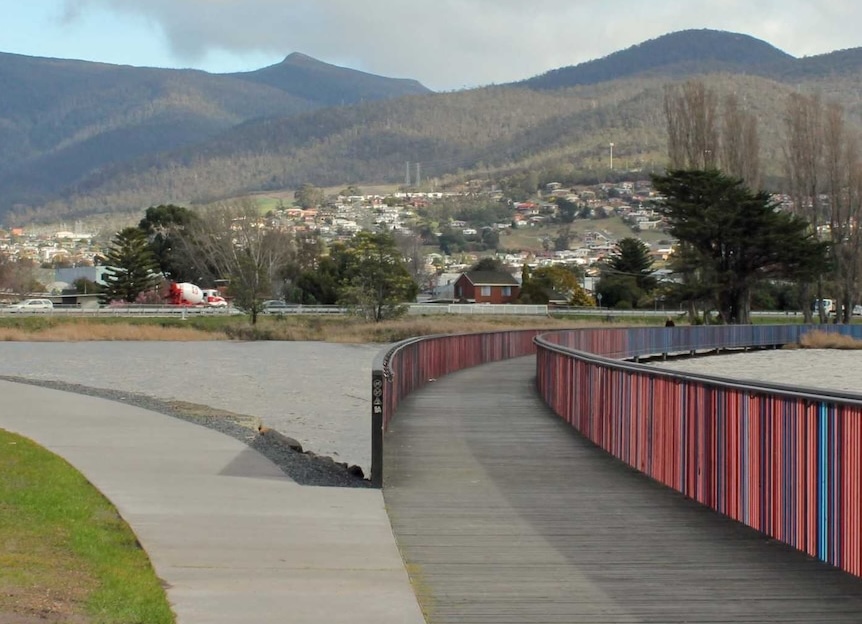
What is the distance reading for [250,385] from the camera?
42531 mm

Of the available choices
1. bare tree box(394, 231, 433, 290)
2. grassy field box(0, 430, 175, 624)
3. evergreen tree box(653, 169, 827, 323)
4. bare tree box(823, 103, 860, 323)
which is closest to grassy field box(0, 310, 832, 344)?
evergreen tree box(653, 169, 827, 323)

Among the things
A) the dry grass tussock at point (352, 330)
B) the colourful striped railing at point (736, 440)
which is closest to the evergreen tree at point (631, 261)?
the dry grass tussock at point (352, 330)

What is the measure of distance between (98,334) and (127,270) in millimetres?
37726

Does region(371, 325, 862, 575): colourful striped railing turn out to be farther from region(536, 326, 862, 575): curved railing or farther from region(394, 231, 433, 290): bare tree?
region(394, 231, 433, 290): bare tree

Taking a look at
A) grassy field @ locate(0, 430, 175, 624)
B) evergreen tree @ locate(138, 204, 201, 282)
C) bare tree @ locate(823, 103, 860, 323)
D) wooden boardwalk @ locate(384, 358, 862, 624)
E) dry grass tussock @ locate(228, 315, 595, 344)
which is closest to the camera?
grassy field @ locate(0, 430, 175, 624)

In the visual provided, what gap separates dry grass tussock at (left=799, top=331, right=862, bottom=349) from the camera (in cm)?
7244

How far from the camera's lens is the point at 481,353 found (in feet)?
139

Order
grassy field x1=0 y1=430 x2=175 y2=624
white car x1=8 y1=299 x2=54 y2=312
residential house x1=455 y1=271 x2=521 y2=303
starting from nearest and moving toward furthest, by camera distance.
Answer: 1. grassy field x1=0 y1=430 x2=175 y2=624
2. white car x1=8 y1=299 x2=54 y2=312
3. residential house x1=455 y1=271 x2=521 y2=303

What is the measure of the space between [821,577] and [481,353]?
32806 millimetres

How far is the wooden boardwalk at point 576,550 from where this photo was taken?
344 inches

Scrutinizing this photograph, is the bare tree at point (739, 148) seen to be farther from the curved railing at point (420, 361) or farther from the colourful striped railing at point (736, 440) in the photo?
the colourful striped railing at point (736, 440)

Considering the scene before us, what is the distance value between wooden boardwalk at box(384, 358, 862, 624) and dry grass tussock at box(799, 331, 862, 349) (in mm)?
58282

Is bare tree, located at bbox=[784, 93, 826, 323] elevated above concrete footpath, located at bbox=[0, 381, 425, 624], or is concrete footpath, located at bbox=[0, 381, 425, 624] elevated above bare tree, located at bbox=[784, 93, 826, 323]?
bare tree, located at bbox=[784, 93, 826, 323]

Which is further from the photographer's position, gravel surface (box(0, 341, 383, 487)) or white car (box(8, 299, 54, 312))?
white car (box(8, 299, 54, 312))
